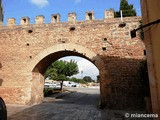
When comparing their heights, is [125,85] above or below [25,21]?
below

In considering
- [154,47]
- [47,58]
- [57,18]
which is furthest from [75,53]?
[154,47]

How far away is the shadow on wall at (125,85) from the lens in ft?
26.0

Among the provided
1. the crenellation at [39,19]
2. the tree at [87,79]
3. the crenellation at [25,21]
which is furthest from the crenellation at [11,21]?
the tree at [87,79]

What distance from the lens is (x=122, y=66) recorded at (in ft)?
27.4

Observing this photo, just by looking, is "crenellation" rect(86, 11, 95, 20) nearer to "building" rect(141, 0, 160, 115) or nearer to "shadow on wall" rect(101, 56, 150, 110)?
"shadow on wall" rect(101, 56, 150, 110)

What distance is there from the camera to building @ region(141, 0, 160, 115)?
130 inches

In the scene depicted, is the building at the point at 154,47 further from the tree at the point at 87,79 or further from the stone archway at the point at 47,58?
the tree at the point at 87,79

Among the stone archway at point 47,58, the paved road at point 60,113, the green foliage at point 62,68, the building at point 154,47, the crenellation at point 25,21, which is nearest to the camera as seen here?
the building at point 154,47

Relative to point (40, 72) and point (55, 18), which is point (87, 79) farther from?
point (55, 18)

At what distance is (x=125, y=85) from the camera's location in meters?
8.16

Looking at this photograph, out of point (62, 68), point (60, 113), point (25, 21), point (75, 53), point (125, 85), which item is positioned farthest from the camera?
point (62, 68)

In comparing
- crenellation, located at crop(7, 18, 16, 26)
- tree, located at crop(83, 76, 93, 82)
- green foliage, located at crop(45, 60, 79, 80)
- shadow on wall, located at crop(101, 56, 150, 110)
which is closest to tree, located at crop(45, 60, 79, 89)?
green foliage, located at crop(45, 60, 79, 80)

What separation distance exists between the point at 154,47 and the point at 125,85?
16.3 ft

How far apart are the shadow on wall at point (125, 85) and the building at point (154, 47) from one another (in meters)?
4.52
